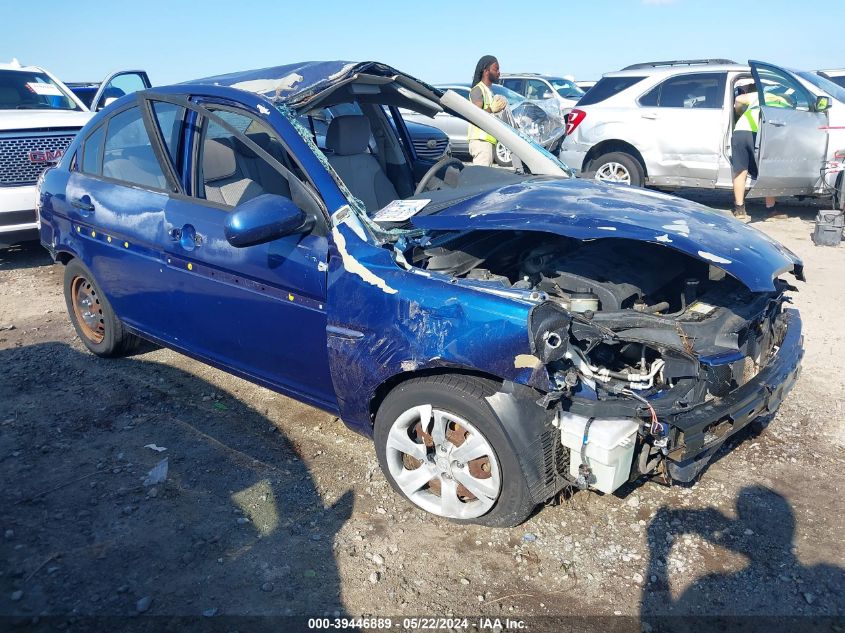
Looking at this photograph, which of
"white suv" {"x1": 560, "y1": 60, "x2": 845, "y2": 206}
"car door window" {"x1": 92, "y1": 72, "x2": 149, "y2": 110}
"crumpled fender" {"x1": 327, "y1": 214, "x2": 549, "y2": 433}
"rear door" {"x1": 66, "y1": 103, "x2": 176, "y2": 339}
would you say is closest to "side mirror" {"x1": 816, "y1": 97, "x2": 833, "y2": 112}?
"white suv" {"x1": 560, "y1": 60, "x2": 845, "y2": 206}

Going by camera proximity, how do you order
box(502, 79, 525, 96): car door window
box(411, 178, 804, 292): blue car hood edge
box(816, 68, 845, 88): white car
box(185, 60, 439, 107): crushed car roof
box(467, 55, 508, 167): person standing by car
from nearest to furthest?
box(411, 178, 804, 292): blue car hood edge, box(185, 60, 439, 107): crushed car roof, box(467, 55, 508, 167): person standing by car, box(816, 68, 845, 88): white car, box(502, 79, 525, 96): car door window

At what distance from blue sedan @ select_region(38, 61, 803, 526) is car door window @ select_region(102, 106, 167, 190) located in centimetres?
1

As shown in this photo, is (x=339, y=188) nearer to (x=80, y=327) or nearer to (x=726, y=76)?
(x=80, y=327)

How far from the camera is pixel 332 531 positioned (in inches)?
118

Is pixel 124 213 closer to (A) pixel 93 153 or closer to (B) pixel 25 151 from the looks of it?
(A) pixel 93 153

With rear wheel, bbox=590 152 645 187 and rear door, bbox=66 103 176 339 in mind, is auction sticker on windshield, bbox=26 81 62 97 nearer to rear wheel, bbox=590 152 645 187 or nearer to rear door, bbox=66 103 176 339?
rear door, bbox=66 103 176 339

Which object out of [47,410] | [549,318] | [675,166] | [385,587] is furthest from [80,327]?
[675,166]

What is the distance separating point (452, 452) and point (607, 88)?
8.04 metres

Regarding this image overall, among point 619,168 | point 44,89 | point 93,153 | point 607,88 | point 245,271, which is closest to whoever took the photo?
point 245,271

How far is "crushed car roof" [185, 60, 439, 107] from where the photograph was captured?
11.3 ft

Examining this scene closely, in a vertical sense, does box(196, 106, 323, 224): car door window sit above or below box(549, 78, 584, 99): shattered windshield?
below

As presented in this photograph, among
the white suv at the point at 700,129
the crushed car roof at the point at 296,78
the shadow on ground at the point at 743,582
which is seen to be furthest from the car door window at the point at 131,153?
the white suv at the point at 700,129

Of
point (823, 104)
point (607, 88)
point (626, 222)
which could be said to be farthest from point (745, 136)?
point (626, 222)

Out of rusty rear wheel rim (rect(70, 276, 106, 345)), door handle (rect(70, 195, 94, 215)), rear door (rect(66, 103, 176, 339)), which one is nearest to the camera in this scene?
rear door (rect(66, 103, 176, 339))
